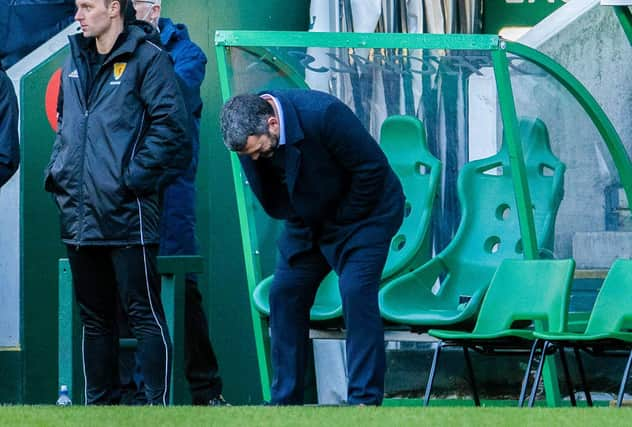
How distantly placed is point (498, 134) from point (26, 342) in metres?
3.00

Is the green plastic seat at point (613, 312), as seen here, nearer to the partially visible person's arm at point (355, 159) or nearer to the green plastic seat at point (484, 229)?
the green plastic seat at point (484, 229)

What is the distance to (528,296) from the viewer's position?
8.62 metres

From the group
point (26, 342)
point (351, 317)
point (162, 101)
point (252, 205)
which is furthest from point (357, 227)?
point (26, 342)

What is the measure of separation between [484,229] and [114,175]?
2.67 meters

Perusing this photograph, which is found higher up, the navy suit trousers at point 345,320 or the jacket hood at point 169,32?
the jacket hood at point 169,32

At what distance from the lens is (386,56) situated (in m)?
9.45

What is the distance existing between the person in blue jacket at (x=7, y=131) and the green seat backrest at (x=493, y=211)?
2.56 meters

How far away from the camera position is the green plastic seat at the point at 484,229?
9359 mm

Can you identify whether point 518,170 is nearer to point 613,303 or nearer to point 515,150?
point 515,150

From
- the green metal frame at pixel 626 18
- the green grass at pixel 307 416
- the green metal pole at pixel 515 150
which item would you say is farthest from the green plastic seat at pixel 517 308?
the green grass at pixel 307 416

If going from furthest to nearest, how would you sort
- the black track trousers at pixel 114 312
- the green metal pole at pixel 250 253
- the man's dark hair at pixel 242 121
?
the green metal pole at pixel 250 253
the black track trousers at pixel 114 312
the man's dark hair at pixel 242 121

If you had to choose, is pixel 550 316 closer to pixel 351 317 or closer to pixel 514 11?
pixel 351 317

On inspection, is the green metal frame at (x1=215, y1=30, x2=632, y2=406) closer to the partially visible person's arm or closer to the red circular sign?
the red circular sign

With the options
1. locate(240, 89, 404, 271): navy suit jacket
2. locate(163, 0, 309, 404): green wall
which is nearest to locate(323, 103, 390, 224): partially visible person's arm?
locate(240, 89, 404, 271): navy suit jacket
